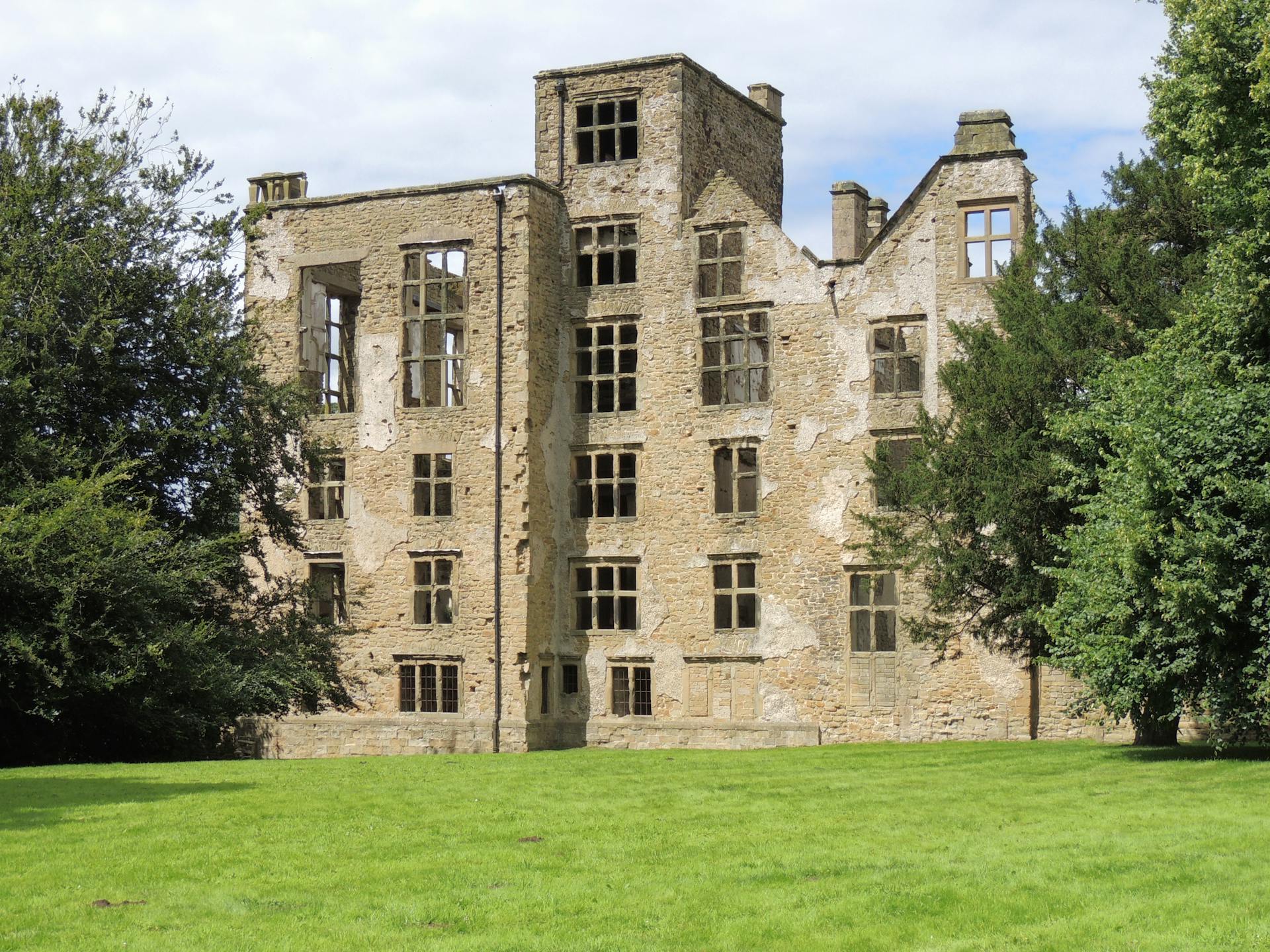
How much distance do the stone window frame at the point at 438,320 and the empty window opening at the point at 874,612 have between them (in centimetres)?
929

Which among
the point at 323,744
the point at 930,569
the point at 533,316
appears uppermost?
the point at 533,316

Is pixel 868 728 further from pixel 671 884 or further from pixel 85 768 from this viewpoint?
pixel 671 884

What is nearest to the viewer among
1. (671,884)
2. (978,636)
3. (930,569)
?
(671,884)

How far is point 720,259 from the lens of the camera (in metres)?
35.8

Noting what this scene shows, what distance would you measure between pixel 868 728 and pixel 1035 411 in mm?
8484

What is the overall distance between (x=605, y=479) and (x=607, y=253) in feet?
16.5

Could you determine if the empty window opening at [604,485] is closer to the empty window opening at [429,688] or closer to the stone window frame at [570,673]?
the stone window frame at [570,673]

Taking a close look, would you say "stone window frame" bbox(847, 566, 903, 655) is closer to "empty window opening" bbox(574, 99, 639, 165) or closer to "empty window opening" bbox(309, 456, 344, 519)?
"empty window opening" bbox(574, 99, 639, 165)

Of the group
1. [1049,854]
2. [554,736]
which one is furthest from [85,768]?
[1049,854]

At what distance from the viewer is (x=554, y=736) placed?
3525 cm

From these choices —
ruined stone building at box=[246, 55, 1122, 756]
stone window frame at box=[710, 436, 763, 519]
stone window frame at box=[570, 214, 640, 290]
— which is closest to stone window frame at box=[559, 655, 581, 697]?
ruined stone building at box=[246, 55, 1122, 756]

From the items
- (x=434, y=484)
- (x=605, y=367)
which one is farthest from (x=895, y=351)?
(x=434, y=484)

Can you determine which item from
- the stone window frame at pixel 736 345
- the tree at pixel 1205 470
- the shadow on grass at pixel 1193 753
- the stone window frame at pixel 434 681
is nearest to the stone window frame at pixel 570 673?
the stone window frame at pixel 434 681

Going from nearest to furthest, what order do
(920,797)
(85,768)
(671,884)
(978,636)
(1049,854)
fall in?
(671,884), (1049,854), (920,797), (85,768), (978,636)
